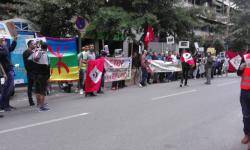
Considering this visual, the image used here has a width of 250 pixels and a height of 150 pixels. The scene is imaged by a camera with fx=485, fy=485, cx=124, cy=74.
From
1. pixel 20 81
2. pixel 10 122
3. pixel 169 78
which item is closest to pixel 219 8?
pixel 169 78

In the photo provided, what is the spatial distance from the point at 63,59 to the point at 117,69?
365 cm

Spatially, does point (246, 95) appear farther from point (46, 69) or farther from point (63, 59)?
point (63, 59)

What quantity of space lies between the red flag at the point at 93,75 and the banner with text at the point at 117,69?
2.68m

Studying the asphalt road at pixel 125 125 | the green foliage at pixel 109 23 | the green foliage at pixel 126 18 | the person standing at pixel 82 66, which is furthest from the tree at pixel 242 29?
the asphalt road at pixel 125 125

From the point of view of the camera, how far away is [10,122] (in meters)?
10.4

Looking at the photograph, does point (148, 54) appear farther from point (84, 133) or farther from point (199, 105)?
point (84, 133)

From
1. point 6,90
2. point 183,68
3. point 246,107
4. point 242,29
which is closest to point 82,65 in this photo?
point 6,90

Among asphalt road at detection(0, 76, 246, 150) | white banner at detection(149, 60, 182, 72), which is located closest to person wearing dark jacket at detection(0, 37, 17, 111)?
asphalt road at detection(0, 76, 246, 150)

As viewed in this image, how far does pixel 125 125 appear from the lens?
986cm

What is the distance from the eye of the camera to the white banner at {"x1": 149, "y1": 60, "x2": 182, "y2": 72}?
24141mm

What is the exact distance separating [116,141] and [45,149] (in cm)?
128

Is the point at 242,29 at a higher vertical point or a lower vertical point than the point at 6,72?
higher

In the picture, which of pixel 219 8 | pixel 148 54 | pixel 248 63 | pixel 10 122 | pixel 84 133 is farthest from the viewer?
pixel 219 8

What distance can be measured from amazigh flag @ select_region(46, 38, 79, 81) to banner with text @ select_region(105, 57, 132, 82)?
2.23 m
